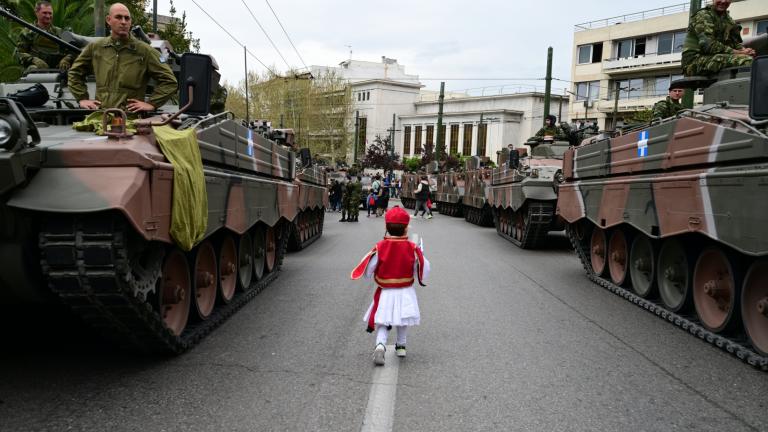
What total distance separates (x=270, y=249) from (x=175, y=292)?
4654mm

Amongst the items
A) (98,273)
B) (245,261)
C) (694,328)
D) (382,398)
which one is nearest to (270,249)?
(245,261)

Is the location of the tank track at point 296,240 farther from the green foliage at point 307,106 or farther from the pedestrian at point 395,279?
the green foliage at point 307,106

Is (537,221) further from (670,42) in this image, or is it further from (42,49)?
(670,42)

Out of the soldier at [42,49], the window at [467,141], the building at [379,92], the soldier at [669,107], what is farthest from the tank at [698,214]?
the building at [379,92]

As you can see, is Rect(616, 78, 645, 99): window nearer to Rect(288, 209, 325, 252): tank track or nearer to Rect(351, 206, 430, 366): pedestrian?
Rect(288, 209, 325, 252): tank track

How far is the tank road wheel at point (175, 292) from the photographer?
18.1ft

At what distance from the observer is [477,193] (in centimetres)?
2341

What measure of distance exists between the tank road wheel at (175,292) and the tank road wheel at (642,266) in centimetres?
517

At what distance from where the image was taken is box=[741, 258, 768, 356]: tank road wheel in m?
5.68

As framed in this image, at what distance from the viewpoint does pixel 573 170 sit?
11734mm

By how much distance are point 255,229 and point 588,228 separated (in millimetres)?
5344

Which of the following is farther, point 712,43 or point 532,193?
point 532,193

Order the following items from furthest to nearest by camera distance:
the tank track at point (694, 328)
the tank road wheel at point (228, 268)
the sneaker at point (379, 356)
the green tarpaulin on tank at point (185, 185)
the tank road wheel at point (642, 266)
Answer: the tank road wheel at point (642, 266) < the tank road wheel at point (228, 268) < the tank track at point (694, 328) < the sneaker at point (379, 356) < the green tarpaulin on tank at point (185, 185)

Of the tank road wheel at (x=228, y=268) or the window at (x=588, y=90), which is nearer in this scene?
the tank road wheel at (x=228, y=268)
